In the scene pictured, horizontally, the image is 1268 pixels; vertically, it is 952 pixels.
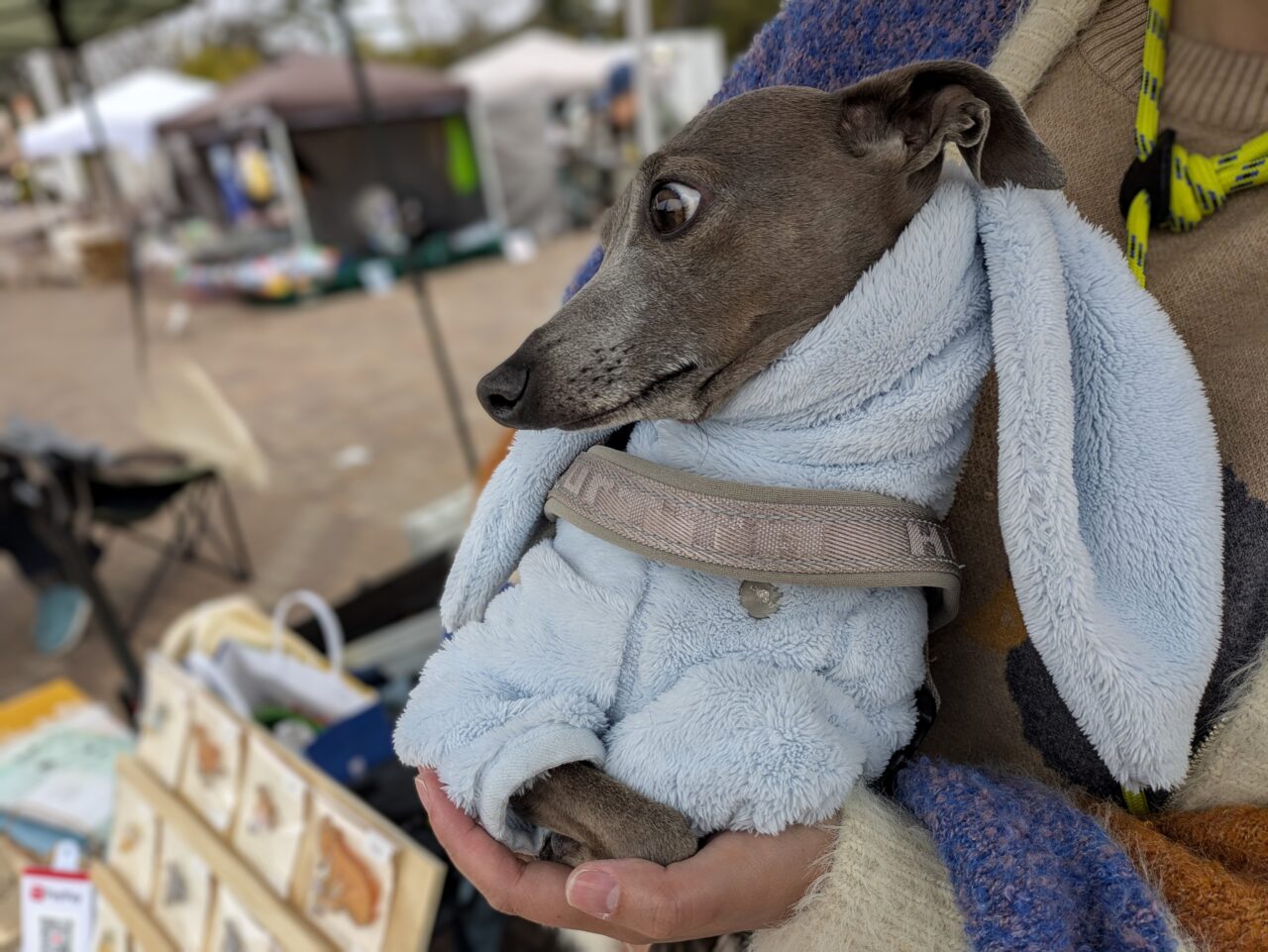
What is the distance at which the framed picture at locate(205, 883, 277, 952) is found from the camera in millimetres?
1396

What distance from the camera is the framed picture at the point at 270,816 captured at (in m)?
1.42

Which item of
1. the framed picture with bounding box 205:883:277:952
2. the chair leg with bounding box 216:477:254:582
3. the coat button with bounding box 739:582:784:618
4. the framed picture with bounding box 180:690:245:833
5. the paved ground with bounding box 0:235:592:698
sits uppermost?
the coat button with bounding box 739:582:784:618

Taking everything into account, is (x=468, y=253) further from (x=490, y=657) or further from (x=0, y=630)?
(x=490, y=657)

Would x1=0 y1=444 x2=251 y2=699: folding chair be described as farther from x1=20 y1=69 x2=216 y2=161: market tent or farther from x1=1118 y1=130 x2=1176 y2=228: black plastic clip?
x1=20 y1=69 x2=216 y2=161: market tent

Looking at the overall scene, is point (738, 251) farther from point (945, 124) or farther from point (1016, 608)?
point (1016, 608)

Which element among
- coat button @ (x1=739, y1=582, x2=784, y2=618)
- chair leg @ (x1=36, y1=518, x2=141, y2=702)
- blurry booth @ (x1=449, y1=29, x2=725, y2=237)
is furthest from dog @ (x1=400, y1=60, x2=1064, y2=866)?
blurry booth @ (x1=449, y1=29, x2=725, y2=237)

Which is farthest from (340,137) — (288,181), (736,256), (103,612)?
(736,256)

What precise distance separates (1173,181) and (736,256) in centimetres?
46

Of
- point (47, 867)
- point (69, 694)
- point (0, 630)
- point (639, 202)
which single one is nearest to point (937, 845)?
point (639, 202)

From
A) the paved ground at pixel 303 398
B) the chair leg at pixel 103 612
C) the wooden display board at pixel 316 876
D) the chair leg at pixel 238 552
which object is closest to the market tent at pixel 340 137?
the paved ground at pixel 303 398

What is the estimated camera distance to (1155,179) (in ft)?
2.78

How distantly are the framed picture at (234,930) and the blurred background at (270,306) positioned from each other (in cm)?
52

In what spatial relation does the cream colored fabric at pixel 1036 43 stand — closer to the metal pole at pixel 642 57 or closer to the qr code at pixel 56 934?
the qr code at pixel 56 934

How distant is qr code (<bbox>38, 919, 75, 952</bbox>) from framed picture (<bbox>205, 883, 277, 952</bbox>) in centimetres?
48
